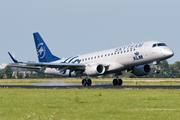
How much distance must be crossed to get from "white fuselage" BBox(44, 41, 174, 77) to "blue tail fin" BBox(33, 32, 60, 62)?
8216 mm

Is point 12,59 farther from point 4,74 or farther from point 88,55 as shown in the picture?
point 4,74

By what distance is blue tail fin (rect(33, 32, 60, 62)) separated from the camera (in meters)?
50.3

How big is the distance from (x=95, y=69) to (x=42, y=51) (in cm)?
1422

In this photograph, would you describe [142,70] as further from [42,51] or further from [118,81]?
[42,51]

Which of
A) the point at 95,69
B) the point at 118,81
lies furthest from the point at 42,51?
the point at 95,69

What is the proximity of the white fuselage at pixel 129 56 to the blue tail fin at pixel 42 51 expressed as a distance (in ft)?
27.0

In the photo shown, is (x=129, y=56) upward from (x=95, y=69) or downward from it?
upward

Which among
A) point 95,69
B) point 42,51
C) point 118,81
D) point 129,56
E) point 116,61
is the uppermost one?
point 42,51

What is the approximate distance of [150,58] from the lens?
3691 cm

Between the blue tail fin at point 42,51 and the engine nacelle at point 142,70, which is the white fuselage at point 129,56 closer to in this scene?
the engine nacelle at point 142,70

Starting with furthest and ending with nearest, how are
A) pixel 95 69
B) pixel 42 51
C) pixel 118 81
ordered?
1. pixel 42 51
2. pixel 118 81
3. pixel 95 69

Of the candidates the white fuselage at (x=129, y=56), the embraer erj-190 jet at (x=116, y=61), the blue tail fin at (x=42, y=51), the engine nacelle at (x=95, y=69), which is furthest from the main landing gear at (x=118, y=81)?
the blue tail fin at (x=42, y=51)

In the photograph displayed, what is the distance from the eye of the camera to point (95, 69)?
39.1 metres

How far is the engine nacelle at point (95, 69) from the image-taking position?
39.2m
